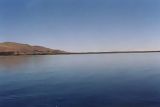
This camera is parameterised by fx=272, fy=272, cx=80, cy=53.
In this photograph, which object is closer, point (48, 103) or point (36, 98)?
point (48, 103)

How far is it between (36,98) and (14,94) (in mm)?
4988

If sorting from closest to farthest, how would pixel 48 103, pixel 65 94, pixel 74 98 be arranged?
pixel 48 103 < pixel 74 98 < pixel 65 94

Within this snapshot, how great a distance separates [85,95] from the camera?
32.7m

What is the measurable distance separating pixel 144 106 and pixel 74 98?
832 cm

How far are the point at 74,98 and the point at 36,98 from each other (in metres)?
4.39

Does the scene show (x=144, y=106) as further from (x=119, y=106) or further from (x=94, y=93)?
(x=94, y=93)

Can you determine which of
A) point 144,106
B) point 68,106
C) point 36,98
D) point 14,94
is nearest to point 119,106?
point 144,106

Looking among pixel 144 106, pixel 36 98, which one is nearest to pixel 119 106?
pixel 144 106

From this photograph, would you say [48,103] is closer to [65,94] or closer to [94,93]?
[65,94]

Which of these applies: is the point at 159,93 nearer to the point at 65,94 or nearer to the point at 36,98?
the point at 65,94

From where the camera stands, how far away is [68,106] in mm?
26922

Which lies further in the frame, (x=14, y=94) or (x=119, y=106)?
(x=14, y=94)

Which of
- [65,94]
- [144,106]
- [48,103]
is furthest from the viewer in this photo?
[65,94]

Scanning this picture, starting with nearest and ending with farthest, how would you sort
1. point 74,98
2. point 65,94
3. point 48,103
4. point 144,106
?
1. point 144,106
2. point 48,103
3. point 74,98
4. point 65,94
